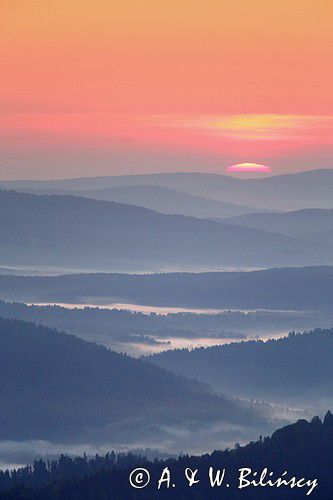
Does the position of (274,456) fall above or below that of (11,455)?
below

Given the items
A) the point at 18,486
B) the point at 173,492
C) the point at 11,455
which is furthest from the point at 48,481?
the point at 11,455

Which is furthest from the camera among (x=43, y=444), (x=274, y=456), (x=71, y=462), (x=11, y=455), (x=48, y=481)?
(x=43, y=444)

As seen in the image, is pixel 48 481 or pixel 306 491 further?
pixel 48 481

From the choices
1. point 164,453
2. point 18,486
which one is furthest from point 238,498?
point 164,453

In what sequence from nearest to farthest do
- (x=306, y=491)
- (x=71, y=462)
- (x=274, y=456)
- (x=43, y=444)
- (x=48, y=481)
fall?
(x=306, y=491), (x=274, y=456), (x=48, y=481), (x=71, y=462), (x=43, y=444)

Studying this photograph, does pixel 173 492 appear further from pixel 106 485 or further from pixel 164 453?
pixel 164 453

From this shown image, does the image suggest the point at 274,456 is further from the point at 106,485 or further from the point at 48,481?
the point at 48,481
